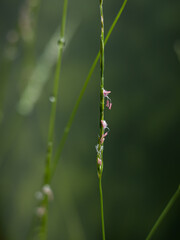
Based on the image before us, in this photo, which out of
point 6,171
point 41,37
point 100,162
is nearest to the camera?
point 100,162

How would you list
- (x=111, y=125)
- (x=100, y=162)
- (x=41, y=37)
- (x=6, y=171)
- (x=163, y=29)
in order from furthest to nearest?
(x=6, y=171), (x=41, y=37), (x=111, y=125), (x=163, y=29), (x=100, y=162)

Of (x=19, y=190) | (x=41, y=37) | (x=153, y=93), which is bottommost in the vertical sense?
(x=19, y=190)

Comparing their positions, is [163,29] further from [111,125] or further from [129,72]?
[111,125]

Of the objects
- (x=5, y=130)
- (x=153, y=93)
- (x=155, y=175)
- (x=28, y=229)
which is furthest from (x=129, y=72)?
(x=28, y=229)

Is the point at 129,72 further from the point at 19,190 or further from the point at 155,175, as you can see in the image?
the point at 19,190

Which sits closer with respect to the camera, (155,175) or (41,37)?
(155,175)

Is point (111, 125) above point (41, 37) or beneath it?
beneath
